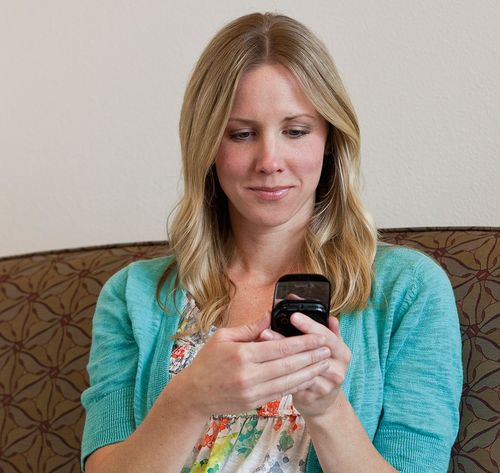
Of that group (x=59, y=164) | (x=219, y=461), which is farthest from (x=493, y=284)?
→ (x=59, y=164)

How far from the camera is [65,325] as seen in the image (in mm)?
1879

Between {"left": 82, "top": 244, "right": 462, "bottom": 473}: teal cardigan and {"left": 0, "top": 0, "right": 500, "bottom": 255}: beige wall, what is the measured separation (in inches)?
14.0

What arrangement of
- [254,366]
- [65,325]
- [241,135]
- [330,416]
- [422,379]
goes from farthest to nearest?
[65,325], [241,135], [422,379], [330,416], [254,366]

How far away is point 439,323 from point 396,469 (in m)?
0.24

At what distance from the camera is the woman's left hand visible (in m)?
1.18

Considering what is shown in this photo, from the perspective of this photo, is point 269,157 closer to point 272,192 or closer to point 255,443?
point 272,192

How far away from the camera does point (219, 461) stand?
1.43 metres

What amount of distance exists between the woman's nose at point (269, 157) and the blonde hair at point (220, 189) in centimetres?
8

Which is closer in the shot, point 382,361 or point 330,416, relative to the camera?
point 330,416

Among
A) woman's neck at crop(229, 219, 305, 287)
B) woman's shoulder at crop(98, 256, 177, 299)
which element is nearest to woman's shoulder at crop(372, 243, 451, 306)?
woman's neck at crop(229, 219, 305, 287)

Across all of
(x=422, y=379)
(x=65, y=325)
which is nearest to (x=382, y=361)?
(x=422, y=379)

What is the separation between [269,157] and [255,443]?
461mm

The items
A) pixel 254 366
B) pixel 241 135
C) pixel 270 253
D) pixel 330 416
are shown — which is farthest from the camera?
pixel 270 253

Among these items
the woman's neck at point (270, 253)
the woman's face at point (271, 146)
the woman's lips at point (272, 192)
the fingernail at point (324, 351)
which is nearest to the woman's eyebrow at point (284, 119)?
the woman's face at point (271, 146)
